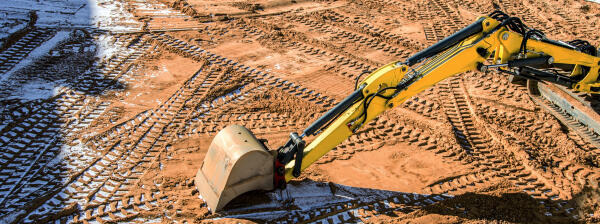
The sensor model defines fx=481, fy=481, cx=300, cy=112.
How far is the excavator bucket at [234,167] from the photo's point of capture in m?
5.50

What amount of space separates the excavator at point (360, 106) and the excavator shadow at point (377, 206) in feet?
0.94

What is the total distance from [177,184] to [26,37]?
6082 mm

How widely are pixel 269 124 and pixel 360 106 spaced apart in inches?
106

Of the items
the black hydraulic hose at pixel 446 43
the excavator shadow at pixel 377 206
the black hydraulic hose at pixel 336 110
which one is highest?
the black hydraulic hose at pixel 446 43

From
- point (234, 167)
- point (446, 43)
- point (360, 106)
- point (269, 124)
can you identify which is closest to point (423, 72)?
point (446, 43)

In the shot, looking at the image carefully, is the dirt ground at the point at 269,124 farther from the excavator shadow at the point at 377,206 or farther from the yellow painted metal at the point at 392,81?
the yellow painted metal at the point at 392,81

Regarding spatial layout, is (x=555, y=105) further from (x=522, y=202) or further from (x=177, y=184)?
(x=177, y=184)

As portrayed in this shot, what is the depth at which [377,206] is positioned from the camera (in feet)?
20.7

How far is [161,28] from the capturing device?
434 inches

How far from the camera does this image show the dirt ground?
629cm

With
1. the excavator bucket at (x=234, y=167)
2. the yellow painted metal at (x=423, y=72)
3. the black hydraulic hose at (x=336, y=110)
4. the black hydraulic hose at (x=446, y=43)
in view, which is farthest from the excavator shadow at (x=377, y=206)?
the black hydraulic hose at (x=446, y=43)

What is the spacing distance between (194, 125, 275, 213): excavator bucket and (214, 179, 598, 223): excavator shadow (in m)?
0.24

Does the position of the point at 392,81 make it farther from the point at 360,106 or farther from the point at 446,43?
the point at 446,43

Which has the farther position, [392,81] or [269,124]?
[269,124]
